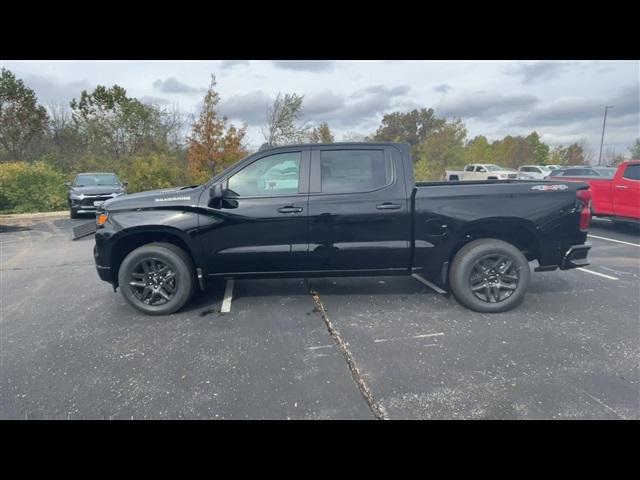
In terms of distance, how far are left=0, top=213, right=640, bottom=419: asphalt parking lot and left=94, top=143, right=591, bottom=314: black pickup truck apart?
47 centimetres

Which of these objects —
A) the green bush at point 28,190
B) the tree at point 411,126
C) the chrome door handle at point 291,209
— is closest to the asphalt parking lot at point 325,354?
the chrome door handle at point 291,209

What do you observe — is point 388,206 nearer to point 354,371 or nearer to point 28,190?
point 354,371

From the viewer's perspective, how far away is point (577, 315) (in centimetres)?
382

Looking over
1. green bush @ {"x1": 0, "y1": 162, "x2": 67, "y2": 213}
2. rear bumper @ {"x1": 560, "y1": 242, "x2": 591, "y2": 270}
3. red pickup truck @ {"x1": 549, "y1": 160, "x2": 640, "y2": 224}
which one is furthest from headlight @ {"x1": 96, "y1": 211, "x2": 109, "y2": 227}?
green bush @ {"x1": 0, "y1": 162, "x2": 67, "y2": 213}

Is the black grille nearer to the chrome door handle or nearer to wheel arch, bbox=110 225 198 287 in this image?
wheel arch, bbox=110 225 198 287

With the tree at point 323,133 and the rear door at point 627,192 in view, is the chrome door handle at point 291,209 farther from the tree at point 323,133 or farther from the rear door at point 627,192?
the tree at point 323,133

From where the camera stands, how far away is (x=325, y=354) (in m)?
3.06

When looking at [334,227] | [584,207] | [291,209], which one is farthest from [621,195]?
[291,209]

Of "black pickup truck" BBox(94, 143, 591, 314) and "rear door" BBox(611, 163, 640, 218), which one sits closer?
"black pickup truck" BBox(94, 143, 591, 314)

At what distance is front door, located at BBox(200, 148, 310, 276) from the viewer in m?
3.69

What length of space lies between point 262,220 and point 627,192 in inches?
359

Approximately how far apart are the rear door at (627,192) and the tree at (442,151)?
17645 millimetres

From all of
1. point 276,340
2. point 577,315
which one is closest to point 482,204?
point 577,315

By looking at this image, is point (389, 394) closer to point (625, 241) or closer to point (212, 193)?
point (212, 193)
